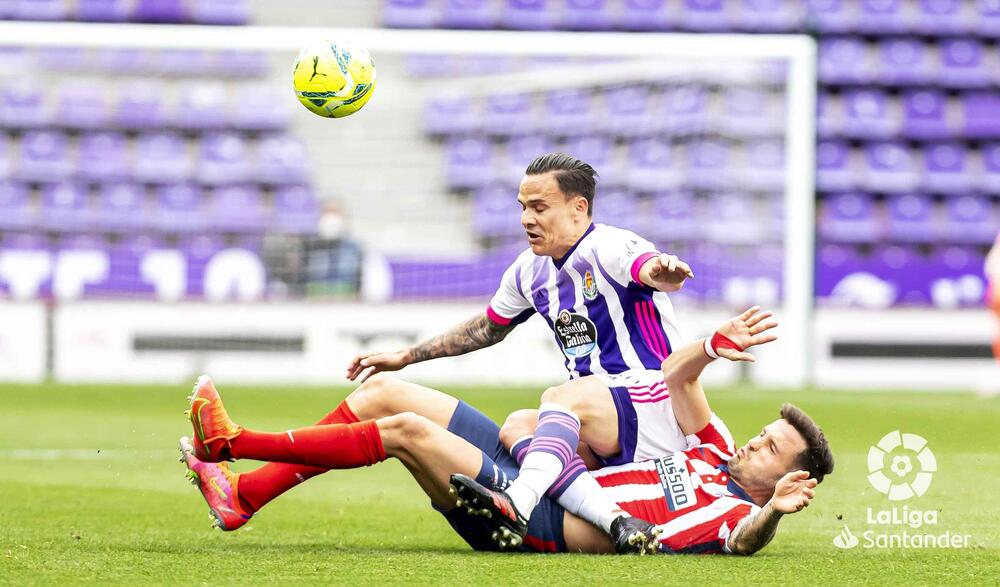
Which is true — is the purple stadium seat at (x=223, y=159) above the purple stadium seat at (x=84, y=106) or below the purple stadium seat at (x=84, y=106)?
below

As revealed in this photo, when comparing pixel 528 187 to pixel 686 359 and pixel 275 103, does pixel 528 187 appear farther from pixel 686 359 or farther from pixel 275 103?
pixel 275 103

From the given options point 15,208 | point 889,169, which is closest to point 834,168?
point 889,169

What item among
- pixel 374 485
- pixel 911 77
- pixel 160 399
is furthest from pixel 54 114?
pixel 911 77

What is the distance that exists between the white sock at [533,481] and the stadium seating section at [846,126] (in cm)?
1068

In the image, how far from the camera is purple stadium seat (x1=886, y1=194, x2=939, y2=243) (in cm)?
2023

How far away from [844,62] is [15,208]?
11.7 meters

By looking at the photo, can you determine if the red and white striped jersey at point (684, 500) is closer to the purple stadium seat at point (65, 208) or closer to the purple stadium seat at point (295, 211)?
the purple stadium seat at point (295, 211)

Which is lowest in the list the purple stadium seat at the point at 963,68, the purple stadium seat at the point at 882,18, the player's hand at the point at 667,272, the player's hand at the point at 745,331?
the player's hand at the point at 745,331

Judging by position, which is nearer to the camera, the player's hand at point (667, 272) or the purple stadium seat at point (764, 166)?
the player's hand at point (667, 272)

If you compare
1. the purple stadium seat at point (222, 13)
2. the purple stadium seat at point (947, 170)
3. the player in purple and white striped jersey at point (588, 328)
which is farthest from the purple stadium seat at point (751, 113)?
the player in purple and white striped jersey at point (588, 328)

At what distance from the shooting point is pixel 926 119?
68.4 feet

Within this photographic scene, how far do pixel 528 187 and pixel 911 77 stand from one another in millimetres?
16740

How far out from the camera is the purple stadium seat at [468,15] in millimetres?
19875

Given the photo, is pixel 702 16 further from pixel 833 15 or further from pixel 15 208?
pixel 15 208
